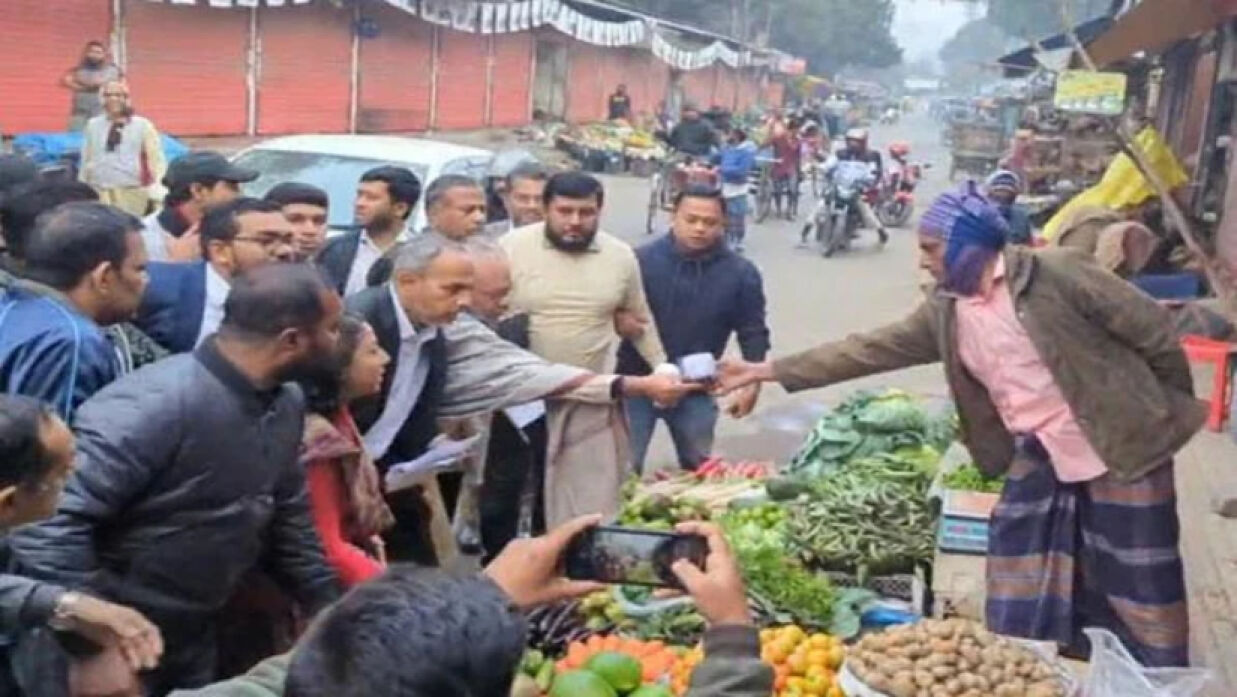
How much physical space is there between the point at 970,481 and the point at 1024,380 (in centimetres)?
116

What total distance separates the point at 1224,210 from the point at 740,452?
475cm

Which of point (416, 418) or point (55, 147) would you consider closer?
point (416, 418)

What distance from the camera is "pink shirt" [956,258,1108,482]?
4.21 metres

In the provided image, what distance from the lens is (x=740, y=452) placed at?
28.7ft

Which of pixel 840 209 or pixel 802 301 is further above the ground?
pixel 840 209

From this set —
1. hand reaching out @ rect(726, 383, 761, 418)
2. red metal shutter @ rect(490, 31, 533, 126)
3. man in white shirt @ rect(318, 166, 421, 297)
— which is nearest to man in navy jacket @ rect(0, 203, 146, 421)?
man in white shirt @ rect(318, 166, 421, 297)

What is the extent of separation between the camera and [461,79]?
2959 cm

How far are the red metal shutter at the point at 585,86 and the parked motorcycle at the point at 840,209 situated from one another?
697 inches

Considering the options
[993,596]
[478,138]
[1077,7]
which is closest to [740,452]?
[993,596]

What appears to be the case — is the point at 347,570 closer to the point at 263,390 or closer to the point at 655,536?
the point at 263,390

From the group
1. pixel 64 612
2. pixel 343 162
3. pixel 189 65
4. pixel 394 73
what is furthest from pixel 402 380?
pixel 394 73

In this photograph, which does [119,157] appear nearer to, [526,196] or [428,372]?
[526,196]

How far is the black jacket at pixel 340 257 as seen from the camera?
5812 mm

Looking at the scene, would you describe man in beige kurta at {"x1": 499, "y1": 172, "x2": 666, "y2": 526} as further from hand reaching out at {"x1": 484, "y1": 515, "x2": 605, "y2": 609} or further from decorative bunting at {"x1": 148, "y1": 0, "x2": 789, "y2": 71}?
decorative bunting at {"x1": 148, "y1": 0, "x2": 789, "y2": 71}
